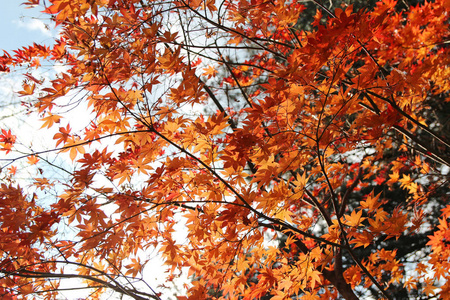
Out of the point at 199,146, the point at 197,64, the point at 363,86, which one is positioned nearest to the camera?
the point at 363,86

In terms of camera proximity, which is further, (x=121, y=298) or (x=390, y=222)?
(x=121, y=298)

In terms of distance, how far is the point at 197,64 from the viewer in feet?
9.92

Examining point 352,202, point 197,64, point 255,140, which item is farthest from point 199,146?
point 352,202

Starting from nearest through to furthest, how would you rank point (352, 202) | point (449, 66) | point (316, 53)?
point (316, 53) → point (449, 66) → point (352, 202)

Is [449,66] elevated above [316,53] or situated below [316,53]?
above

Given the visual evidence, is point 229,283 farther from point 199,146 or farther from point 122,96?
point 122,96

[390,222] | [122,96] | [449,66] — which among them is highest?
[449,66]

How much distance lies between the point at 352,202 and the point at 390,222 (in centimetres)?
416

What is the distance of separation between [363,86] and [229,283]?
4.45 ft

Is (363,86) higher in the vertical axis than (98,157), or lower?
higher

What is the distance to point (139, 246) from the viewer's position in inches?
70.4

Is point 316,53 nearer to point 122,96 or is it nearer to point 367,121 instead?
point 367,121

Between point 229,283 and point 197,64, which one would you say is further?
point 197,64

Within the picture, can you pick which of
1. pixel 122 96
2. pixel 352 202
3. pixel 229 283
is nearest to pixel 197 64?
pixel 122 96
